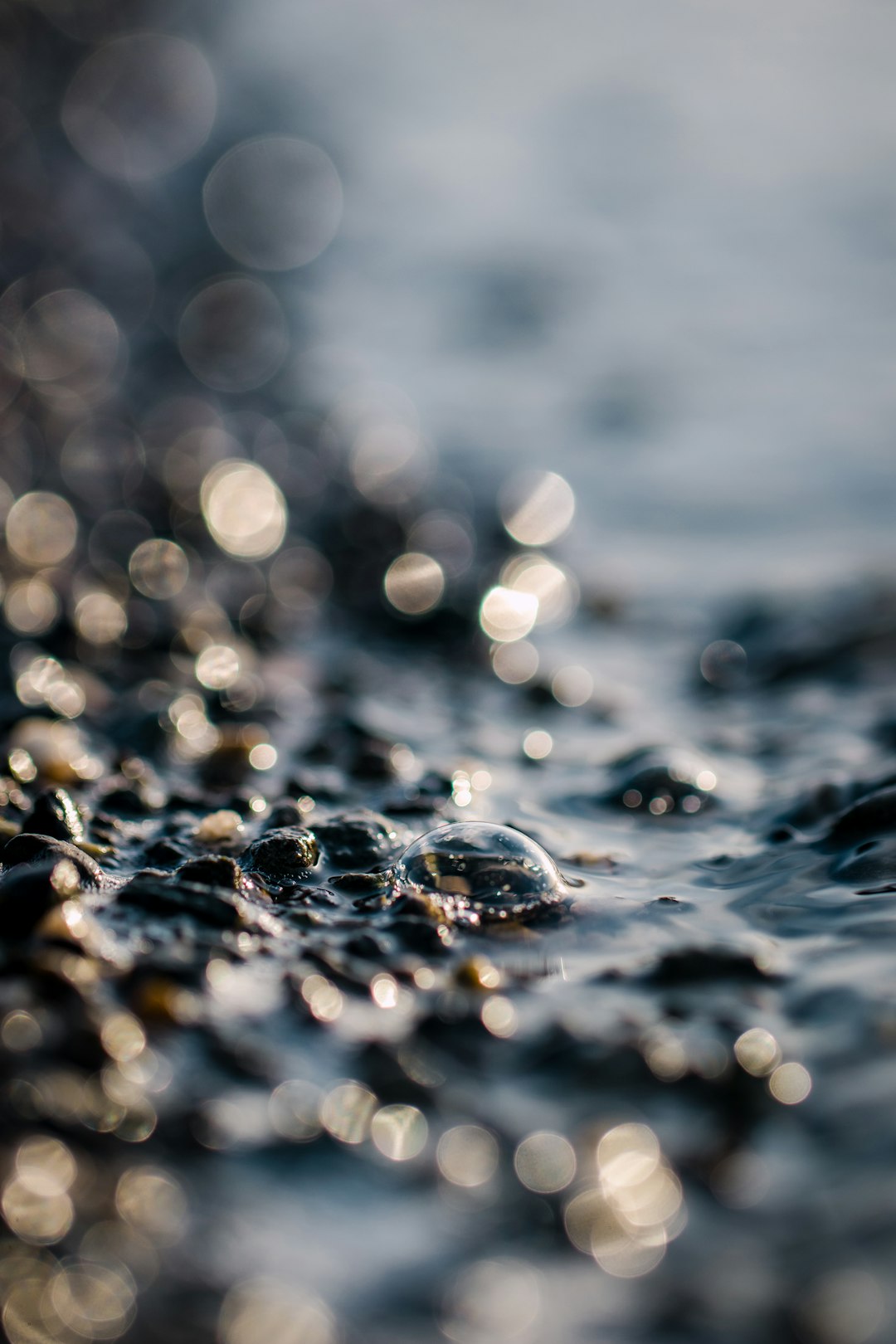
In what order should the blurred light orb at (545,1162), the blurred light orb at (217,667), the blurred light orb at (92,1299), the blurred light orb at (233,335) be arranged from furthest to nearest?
the blurred light orb at (233,335)
the blurred light orb at (217,667)
the blurred light orb at (545,1162)
the blurred light orb at (92,1299)

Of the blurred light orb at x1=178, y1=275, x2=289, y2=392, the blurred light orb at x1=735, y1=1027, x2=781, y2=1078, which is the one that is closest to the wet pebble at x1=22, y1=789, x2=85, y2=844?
the blurred light orb at x1=735, y1=1027, x2=781, y2=1078

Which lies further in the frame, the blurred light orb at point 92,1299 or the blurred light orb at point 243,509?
the blurred light orb at point 243,509

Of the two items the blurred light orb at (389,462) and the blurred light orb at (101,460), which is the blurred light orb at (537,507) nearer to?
the blurred light orb at (389,462)

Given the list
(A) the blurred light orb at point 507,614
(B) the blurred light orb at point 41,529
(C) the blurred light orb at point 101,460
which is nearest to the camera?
(B) the blurred light orb at point 41,529

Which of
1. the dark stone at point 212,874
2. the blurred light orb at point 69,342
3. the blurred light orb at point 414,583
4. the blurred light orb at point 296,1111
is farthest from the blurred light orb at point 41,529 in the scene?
the blurred light orb at point 296,1111

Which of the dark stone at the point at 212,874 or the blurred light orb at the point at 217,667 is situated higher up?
the blurred light orb at the point at 217,667

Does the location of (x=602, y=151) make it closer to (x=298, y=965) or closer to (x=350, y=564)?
(x=350, y=564)

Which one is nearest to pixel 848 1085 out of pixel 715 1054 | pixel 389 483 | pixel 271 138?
pixel 715 1054

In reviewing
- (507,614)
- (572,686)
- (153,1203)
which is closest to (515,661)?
(572,686)
